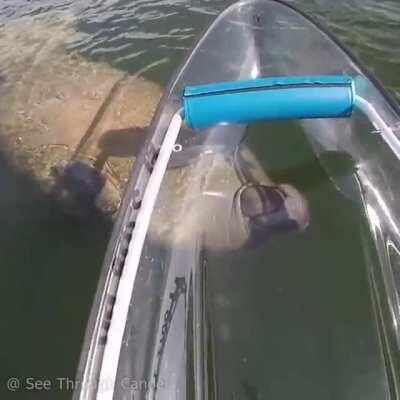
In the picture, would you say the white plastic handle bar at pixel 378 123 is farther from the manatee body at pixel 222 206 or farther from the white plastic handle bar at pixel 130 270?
the white plastic handle bar at pixel 130 270

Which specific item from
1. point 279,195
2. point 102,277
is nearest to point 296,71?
point 279,195

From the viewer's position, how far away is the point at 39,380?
335cm

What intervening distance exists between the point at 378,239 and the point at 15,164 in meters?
3.55

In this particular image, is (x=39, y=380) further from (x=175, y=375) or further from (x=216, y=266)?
(x=216, y=266)

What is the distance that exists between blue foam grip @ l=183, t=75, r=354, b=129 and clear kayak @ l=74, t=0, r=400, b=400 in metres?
0.01

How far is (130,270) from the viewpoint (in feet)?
10.1

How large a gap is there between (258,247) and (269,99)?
3.68 ft

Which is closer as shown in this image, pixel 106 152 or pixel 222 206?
pixel 222 206

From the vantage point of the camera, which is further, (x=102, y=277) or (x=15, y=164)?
(x=15, y=164)

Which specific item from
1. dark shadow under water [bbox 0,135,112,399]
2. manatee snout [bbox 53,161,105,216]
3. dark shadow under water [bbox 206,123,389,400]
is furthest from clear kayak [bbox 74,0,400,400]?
manatee snout [bbox 53,161,105,216]

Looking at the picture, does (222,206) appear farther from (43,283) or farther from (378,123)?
(43,283)

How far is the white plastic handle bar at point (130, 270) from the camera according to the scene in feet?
8.84

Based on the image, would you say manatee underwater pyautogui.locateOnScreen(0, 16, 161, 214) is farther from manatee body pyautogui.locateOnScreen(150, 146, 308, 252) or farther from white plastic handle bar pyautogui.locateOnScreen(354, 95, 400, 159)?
white plastic handle bar pyautogui.locateOnScreen(354, 95, 400, 159)

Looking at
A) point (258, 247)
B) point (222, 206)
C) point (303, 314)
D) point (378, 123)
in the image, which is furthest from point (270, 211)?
point (378, 123)
